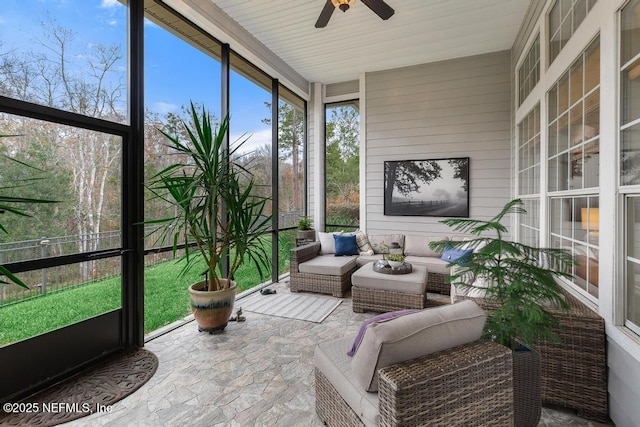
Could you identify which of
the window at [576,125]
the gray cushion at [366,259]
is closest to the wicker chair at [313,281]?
the gray cushion at [366,259]

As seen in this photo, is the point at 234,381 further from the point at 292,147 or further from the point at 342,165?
the point at 342,165

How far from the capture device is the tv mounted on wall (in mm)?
4809

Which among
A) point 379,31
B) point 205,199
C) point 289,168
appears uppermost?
point 379,31

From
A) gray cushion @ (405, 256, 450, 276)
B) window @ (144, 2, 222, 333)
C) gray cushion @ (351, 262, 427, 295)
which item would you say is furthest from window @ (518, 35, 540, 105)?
window @ (144, 2, 222, 333)

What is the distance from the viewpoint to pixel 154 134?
10.2ft

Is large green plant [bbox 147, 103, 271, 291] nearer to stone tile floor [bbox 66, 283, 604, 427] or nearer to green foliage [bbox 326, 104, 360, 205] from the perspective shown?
stone tile floor [bbox 66, 283, 604, 427]

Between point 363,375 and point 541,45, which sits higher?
point 541,45

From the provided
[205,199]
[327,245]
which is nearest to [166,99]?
[205,199]

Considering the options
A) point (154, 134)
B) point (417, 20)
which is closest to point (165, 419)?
point (154, 134)

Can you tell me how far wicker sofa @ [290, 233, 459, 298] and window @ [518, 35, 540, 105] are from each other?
2285 mm

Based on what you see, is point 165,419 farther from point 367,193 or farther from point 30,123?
point 367,193

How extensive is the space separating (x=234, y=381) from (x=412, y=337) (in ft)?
5.31

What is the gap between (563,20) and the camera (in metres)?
2.54

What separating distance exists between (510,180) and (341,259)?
2.86 metres
